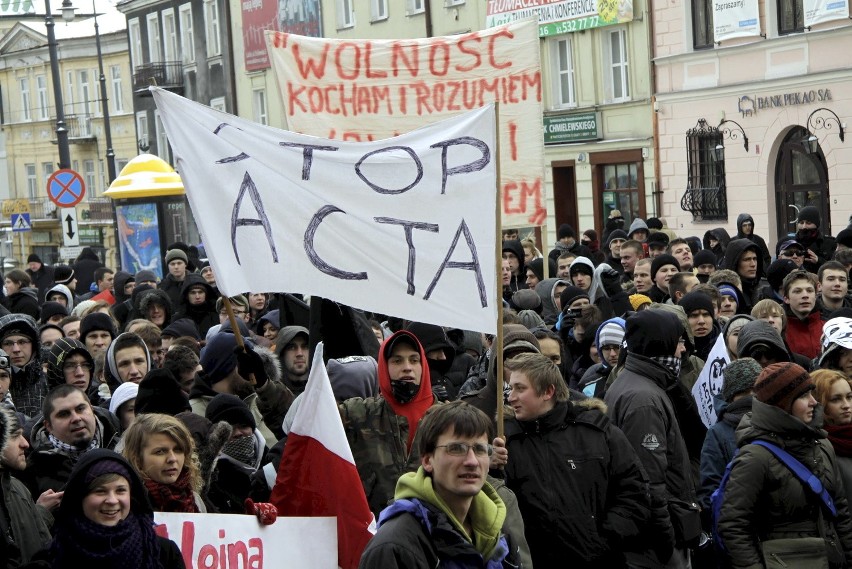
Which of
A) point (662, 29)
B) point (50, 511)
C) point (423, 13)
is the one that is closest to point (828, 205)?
point (662, 29)

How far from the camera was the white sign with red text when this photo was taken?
542 centimetres

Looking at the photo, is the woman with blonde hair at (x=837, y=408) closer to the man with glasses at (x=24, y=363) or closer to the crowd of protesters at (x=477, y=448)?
the crowd of protesters at (x=477, y=448)

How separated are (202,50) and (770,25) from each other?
25.4 meters

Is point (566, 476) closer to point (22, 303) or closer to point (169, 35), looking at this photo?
point (22, 303)

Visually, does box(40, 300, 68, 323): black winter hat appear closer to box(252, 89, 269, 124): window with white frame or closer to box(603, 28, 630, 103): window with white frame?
box(603, 28, 630, 103): window with white frame

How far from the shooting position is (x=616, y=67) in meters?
30.6

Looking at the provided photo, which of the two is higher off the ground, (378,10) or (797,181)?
(378,10)

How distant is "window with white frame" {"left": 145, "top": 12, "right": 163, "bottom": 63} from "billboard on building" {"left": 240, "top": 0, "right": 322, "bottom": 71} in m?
7.29

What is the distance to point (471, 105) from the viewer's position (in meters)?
11.8

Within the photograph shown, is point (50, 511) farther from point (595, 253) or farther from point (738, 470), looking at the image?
point (595, 253)

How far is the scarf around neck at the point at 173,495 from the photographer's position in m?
5.47

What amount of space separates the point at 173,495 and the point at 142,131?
51.5 metres

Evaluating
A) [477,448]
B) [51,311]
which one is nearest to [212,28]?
[51,311]

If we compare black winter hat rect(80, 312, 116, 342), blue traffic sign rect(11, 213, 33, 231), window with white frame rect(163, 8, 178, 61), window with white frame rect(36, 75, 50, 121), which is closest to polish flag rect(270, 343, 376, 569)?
black winter hat rect(80, 312, 116, 342)
